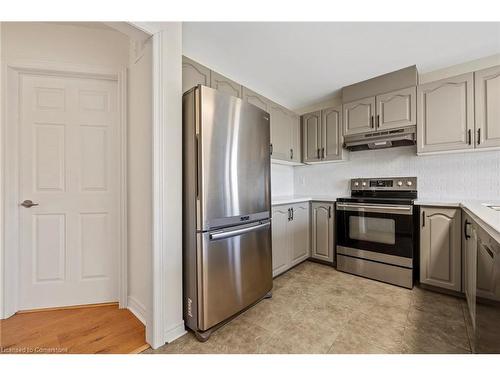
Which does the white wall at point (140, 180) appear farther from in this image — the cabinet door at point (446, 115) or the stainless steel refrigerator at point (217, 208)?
the cabinet door at point (446, 115)

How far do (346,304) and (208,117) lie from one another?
1915 millimetres

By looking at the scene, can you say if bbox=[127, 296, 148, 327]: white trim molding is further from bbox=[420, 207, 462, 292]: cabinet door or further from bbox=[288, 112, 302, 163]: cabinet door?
bbox=[420, 207, 462, 292]: cabinet door

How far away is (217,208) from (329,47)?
1805 millimetres

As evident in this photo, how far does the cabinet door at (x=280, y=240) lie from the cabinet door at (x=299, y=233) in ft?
0.39

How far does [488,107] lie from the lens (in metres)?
1.99

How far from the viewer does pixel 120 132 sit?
6.32ft

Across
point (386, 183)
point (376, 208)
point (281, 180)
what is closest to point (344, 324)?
point (376, 208)

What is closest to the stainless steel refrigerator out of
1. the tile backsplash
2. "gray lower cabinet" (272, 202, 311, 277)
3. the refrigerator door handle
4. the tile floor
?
the refrigerator door handle

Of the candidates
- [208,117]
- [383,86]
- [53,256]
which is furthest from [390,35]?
[53,256]

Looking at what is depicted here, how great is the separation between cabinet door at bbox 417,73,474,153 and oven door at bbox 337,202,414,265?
74 cm

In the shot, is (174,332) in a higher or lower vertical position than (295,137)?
lower

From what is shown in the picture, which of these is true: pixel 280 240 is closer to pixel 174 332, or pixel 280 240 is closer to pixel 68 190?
pixel 174 332

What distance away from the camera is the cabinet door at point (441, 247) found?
1.97 m
